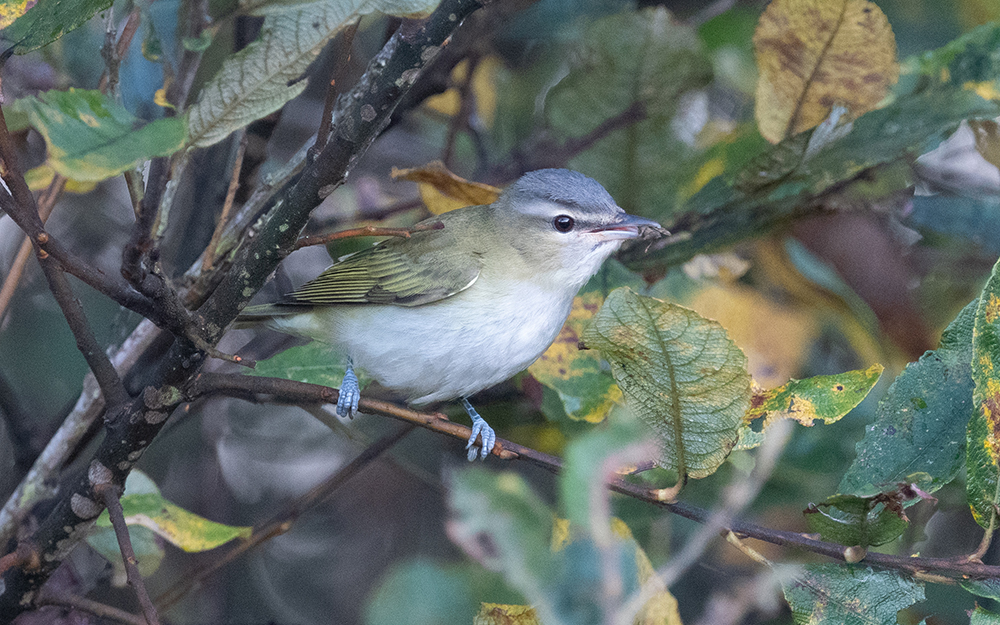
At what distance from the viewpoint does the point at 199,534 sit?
1.73 meters

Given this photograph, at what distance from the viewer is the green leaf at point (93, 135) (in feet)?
3.02

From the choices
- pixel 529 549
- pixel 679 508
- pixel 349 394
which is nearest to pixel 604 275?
pixel 349 394

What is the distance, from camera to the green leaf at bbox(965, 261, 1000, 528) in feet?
4.27

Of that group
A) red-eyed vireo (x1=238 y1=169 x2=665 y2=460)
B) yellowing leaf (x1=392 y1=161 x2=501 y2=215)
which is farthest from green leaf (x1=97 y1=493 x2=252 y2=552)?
yellowing leaf (x1=392 y1=161 x2=501 y2=215)

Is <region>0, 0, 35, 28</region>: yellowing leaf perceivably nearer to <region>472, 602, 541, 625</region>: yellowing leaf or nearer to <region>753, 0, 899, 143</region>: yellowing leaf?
<region>472, 602, 541, 625</region>: yellowing leaf

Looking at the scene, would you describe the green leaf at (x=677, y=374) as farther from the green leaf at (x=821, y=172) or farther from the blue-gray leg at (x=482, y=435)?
the green leaf at (x=821, y=172)

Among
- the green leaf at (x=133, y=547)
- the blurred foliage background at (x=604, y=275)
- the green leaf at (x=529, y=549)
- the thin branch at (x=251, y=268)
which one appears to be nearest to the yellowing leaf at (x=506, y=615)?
the green leaf at (x=529, y=549)

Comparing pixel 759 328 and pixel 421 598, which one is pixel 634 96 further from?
pixel 421 598

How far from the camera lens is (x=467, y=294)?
7.16ft

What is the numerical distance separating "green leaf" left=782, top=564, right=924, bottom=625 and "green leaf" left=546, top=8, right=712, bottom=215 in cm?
131

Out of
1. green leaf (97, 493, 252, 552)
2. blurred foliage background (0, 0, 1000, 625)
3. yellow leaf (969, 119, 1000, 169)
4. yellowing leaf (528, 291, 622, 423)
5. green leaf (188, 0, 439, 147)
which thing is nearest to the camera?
green leaf (188, 0, 439, 147)

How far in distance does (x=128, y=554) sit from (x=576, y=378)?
3.31 feet

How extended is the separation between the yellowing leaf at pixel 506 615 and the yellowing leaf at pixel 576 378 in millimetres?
614

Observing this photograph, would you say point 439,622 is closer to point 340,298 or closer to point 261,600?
point 340,298
